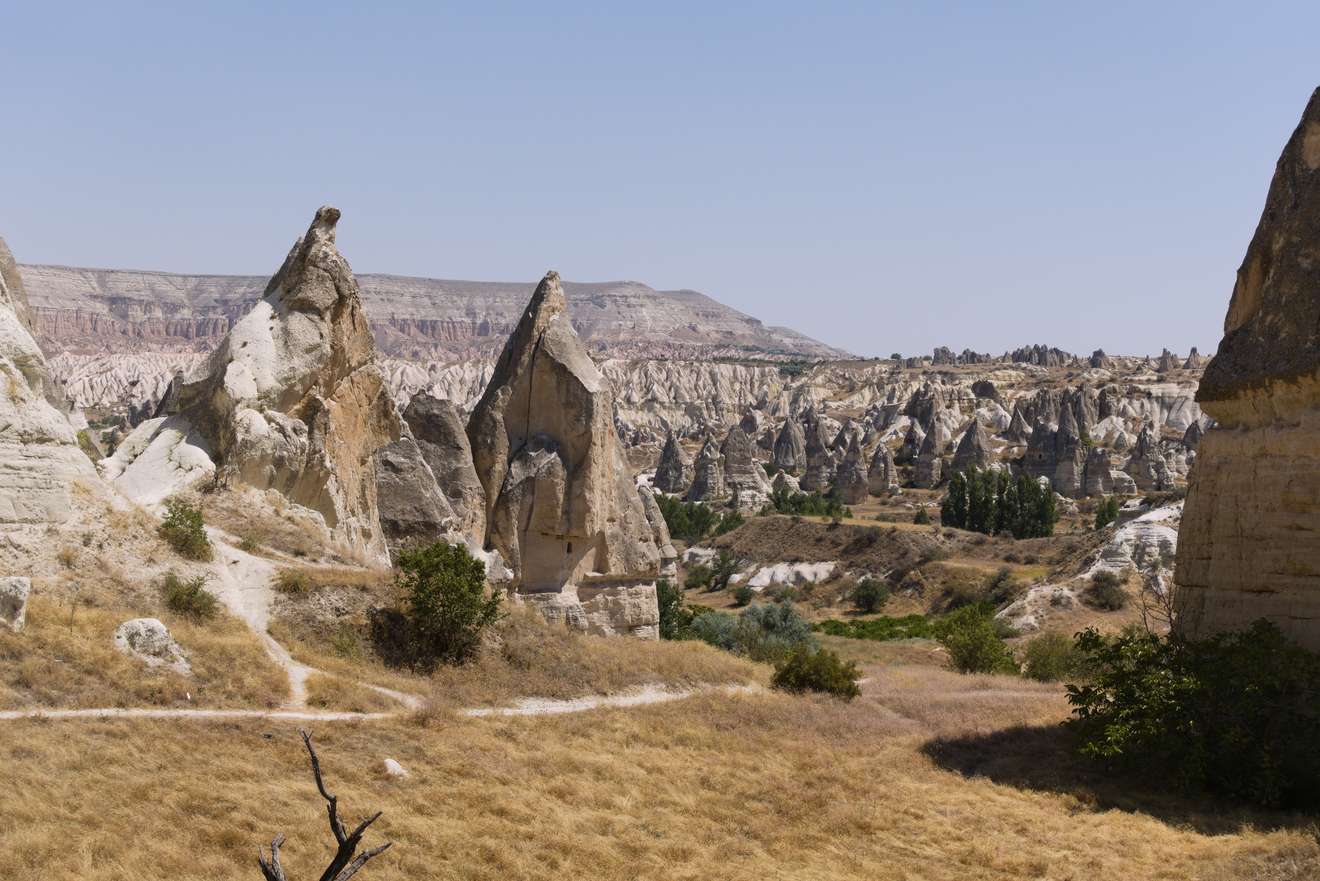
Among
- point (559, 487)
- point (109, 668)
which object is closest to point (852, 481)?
point (559, 487)

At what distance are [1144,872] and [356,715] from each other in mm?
→ 8638

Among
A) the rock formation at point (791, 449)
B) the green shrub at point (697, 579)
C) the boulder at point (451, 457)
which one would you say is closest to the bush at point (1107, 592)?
the boulder at point (451, 457)

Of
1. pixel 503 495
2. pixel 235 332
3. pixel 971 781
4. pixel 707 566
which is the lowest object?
pixel 707 566

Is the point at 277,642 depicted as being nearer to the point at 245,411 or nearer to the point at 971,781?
the point at 245,411

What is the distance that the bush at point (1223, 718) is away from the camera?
45.8 ft

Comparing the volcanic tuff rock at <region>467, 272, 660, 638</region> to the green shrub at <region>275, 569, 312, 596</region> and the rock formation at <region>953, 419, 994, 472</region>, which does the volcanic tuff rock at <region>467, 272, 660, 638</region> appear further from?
the rock formation at <region>953, 419, 994, 472</region>

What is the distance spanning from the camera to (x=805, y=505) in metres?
76.6

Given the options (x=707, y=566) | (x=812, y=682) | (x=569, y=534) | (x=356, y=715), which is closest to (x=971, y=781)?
(x=812, y=682)

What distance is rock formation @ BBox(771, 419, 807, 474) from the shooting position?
105m

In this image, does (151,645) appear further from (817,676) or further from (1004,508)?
(1004,508)

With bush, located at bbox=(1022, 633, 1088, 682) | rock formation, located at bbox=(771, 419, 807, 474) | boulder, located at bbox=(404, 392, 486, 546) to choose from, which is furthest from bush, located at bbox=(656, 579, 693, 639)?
rock formation, located at bbox=(771, 419, 807, 474)

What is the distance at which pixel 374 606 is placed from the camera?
18875 millimetres

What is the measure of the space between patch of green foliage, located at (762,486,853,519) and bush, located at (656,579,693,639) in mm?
33106

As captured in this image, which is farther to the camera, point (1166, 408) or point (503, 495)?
point (1166, 408)
